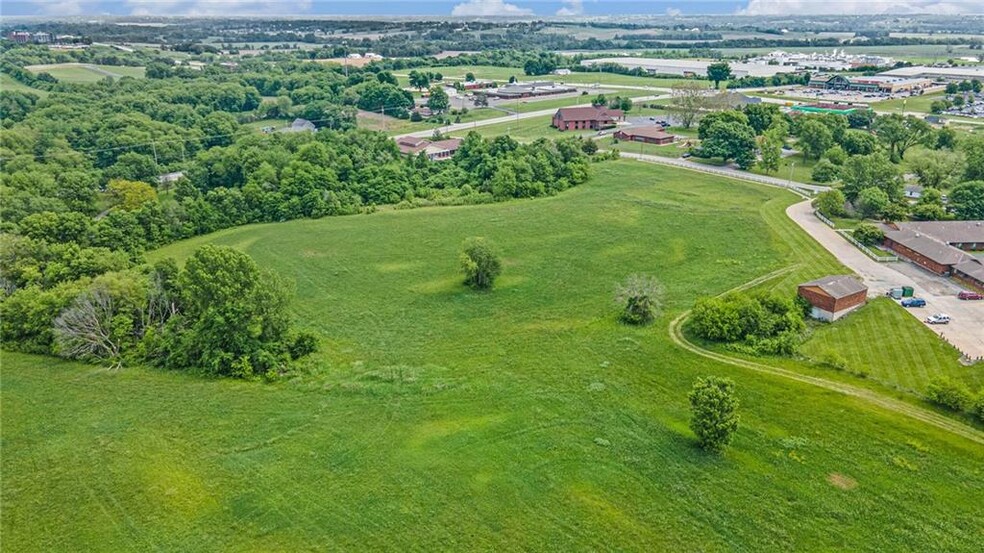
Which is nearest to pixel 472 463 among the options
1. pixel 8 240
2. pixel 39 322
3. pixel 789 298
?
→ pixel 789 298

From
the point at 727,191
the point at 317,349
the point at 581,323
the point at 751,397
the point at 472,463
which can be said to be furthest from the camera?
the point at 727,191

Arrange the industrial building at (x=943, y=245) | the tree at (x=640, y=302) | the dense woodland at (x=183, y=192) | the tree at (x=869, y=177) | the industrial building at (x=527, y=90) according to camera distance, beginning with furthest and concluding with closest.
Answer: the industrial building at (x=527, y=90), the tree at (x=869, y=177), the industrial building at (x=943, y=245), the tree at (x=640, y=302), the dense woodland at (x=183, y=192)

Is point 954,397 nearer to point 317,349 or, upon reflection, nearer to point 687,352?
point 687,352

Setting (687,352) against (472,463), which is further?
(687,352)

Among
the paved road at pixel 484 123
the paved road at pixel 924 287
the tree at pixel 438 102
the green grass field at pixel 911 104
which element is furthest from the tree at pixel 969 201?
the tree at pixel 438 102

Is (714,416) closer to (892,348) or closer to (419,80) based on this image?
(892,348)

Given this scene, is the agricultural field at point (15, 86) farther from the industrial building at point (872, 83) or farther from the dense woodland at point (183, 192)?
the industrial building at point (872, 83)
